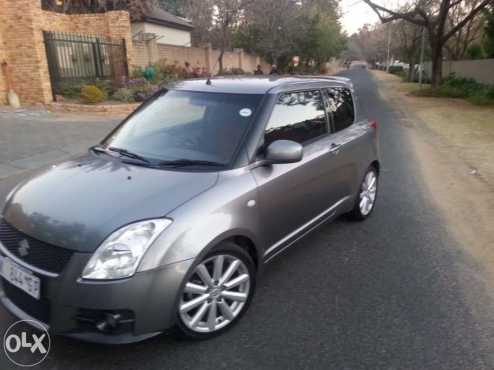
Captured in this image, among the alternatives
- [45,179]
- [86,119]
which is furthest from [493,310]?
[86,119]

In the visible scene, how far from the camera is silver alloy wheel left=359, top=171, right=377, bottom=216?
479 cm

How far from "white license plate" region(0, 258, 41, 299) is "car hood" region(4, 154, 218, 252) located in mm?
225

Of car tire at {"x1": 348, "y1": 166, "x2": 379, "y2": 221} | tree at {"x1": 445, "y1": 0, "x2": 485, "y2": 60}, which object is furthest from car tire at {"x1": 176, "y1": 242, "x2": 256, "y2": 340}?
tree at {"x1": 445, "y1": 0, "x2": 485, "y2": 60}

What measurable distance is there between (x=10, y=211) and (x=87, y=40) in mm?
14560

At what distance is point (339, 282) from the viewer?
353 cm

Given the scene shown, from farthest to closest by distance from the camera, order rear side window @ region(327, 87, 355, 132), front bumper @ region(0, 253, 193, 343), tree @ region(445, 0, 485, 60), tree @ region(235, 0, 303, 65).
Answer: tree @ region(445, 0, 485, 60) → tree @ region(235, 0, 303, 65) → rear side window @ region(327, 87, 355, 132) → front bumper @ region(0, 253, 193, 343)

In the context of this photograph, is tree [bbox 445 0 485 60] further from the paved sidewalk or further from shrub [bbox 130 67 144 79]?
the paved sidewalk

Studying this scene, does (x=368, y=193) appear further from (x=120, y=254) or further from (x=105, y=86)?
(x=105, y=86)

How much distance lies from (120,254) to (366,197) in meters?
3.36

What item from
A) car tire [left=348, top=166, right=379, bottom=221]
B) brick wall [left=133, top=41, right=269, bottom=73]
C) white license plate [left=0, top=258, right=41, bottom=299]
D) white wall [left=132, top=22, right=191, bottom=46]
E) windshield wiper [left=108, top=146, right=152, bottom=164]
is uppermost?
white wall [left=132, top=22, right=191, bottom=46]

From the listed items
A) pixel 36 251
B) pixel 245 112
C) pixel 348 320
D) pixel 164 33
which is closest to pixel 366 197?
pixel 348 320

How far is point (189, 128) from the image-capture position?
11.1ft

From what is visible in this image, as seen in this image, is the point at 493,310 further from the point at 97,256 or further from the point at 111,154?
the point at 111,154

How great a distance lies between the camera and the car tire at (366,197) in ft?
15.5
